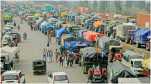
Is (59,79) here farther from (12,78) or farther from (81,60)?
(81,60)

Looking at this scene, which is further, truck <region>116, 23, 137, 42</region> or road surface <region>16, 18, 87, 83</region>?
truck <region>116, 23, 137, 42</region>

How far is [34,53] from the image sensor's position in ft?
143

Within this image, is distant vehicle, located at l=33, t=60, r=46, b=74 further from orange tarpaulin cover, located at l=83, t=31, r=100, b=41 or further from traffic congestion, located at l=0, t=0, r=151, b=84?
orange tarpaulin cover, located at l=83, t=31, r=100, b=41

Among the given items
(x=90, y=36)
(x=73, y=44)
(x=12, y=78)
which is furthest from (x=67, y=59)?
(x=90, y=36)

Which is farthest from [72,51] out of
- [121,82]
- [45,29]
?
[45,29]

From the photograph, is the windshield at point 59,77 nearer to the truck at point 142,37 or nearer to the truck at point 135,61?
the truck at point 135,61

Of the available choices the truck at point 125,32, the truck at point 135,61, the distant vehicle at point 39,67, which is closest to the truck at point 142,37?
the truck at point 125,32

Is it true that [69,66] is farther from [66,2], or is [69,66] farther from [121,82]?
[66,2]

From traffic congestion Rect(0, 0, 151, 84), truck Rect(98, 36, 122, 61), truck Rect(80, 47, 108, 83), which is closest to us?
traffic congestion Rect(0, 0, 151, 84)

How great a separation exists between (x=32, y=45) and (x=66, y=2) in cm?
11304

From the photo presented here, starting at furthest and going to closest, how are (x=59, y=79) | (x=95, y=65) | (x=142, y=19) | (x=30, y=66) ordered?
(x=142, y=19) < (x=30, y=66) < (x=95, y=65) < (x=59, y=79)

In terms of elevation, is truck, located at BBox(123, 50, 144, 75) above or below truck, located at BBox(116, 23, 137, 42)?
above

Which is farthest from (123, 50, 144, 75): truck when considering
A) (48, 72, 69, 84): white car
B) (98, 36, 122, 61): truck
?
(48, 72, 69, 84): white car

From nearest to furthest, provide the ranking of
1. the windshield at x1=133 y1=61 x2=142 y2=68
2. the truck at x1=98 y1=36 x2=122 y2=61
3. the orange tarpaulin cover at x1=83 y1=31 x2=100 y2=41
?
the windshield at x1=133 y1=61 x2=142 y2=68 → the truck at x1=98 y1=36 x2=122 y2=61 → the orange tarpaulin cover at x1=83 y1=31 x2=100 y2=41
